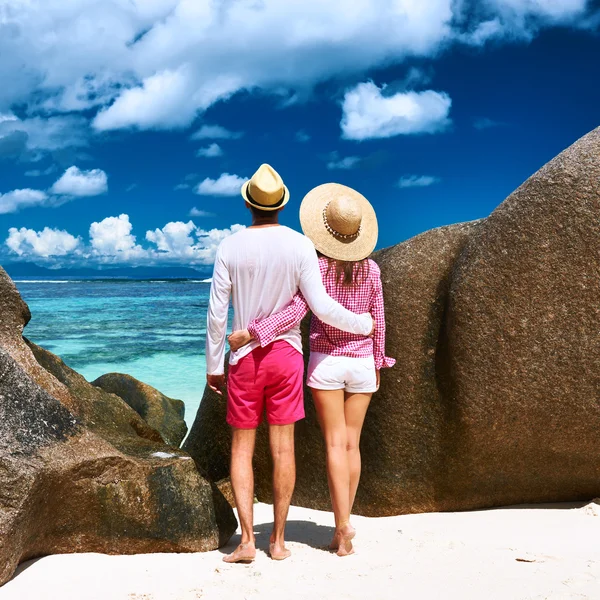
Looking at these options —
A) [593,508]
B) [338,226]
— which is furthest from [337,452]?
[593,508]

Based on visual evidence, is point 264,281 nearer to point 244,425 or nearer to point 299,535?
point 244,425

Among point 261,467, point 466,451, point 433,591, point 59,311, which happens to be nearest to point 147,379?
point 261,467

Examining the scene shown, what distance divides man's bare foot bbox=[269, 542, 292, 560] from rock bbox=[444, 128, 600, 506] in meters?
1.45

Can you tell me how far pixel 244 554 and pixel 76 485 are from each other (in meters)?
0.95

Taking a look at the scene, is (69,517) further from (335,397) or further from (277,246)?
(277,246)

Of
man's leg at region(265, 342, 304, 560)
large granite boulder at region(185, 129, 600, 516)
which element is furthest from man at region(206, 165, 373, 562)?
large granite boulder at region(185, 129, 600, 516)

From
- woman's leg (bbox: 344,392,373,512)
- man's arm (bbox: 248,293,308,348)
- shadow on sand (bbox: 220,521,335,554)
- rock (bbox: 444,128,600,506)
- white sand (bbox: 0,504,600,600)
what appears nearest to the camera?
white sand (bbox: 0,504,600,600)

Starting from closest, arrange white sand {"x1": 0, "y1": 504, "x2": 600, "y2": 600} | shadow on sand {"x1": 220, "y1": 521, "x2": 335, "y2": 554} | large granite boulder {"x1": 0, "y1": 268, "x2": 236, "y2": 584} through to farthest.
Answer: white sand {"x1": 0, "y1": 504, "x2": 600, "y2": 600} < large granite boulder {"x1": 0, "y1": 268, "x2": 236, "y2": 584} < shadow on sand {"x1": 220, "y1": 521, "x2": 335, "y2": 554}

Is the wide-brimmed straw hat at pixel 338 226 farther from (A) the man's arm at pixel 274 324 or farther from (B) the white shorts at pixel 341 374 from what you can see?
(B) the white shorts at pixel 341 374

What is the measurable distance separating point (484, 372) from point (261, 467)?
181 cm

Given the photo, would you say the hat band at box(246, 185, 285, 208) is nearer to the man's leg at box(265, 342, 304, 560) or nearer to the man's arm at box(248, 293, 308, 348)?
the man's arm at box(248, 293, 308, 348)

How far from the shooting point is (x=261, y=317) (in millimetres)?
3572

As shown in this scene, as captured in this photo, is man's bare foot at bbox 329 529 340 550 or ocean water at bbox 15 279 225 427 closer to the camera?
man's bare foot at bbox 329 529 340 550

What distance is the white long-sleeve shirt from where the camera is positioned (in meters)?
3.52
